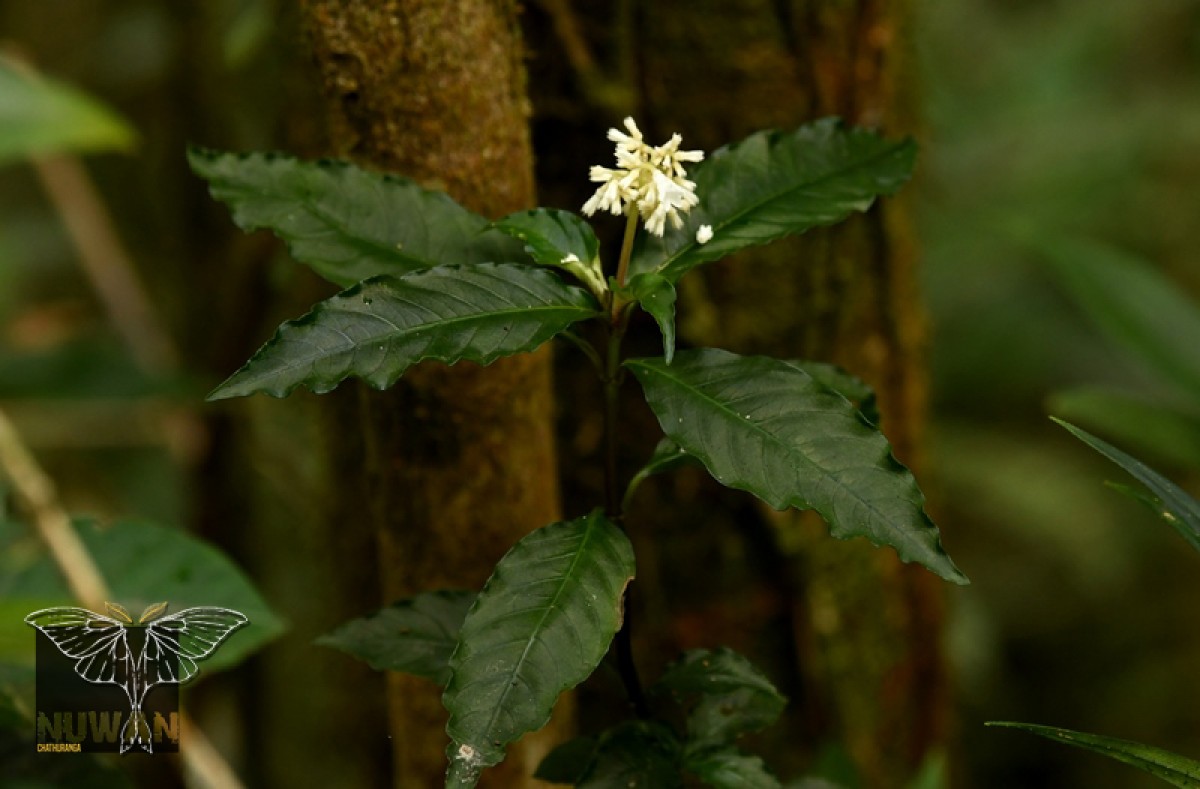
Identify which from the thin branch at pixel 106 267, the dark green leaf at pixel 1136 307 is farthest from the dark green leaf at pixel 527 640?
the thin branch at pixel 106 267

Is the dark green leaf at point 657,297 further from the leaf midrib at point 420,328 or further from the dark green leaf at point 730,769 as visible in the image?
the dark green leaf at point 730,769

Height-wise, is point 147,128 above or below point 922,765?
above

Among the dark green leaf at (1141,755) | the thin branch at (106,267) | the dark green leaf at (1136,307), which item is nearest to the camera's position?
the dark green leaf at (1141,755)

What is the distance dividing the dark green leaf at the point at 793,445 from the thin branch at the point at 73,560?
732 millimetres

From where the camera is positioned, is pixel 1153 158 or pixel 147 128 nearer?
pixel 147 128

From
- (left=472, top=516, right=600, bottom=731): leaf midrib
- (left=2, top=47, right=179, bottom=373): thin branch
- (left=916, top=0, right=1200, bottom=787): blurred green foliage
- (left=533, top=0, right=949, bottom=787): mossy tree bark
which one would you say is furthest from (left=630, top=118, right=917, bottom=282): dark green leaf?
(left=916, top=0, right=1200, bottom=787): blurred green foliage

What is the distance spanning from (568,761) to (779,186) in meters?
0.52

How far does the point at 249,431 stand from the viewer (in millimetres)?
2170

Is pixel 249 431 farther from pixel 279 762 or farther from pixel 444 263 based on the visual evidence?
pixel 444 263

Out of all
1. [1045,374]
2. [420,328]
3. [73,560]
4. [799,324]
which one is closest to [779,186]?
[420,328]

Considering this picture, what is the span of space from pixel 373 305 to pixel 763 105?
82 centimetres

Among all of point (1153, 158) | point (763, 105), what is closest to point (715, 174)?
A: point (763, 105)

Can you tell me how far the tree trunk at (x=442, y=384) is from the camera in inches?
36.8

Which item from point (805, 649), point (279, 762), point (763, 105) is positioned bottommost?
point (279, 762)
